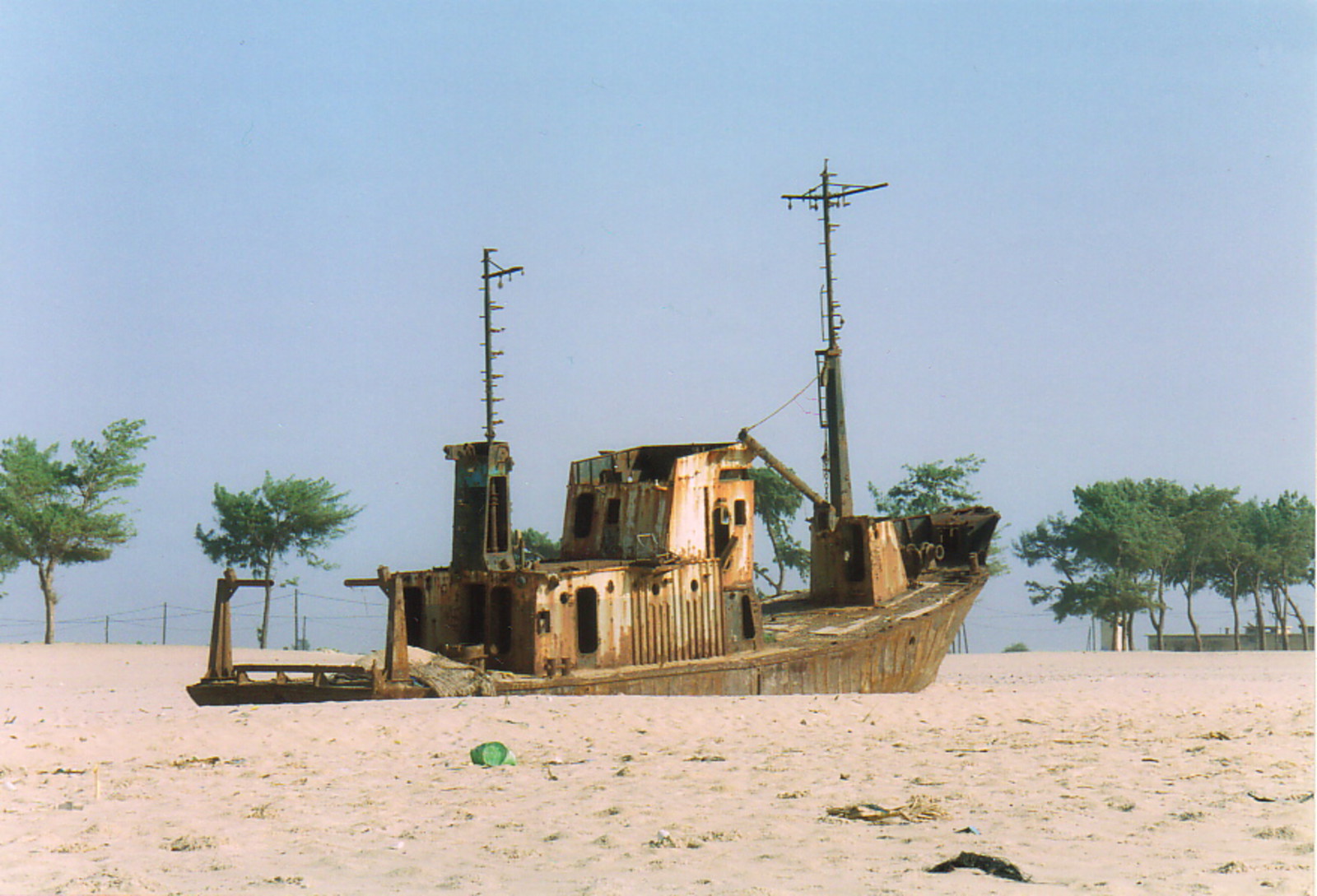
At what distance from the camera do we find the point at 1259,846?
5.82 meters

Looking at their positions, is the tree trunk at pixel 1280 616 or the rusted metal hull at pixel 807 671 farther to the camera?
the tree trunk at pixel 1280 616

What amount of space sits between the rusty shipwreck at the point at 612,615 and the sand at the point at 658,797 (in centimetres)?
107

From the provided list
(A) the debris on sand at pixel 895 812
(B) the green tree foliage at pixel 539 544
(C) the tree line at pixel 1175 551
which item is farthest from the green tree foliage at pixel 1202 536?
(A) the debris on sand at pixel 895 812

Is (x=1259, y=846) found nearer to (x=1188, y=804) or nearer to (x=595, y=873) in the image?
(x=1188, y=804)

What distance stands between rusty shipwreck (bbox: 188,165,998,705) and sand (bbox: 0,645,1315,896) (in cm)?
107

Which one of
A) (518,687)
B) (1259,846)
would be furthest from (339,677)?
(1259,846)

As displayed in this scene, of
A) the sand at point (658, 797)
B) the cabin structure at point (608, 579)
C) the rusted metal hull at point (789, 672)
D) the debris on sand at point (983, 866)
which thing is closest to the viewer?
the debris on sand at point (983, 866)

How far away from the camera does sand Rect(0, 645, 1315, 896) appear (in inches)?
222

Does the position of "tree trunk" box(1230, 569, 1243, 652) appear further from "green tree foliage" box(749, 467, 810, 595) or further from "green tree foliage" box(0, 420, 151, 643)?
"green tree foliage" box(0, 420, 151, 643)

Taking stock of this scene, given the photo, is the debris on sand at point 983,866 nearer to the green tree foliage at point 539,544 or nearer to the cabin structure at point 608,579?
the cabin structure at point 608,579

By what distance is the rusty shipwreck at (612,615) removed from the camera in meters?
14.2

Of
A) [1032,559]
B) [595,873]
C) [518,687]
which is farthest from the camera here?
[1032,559]

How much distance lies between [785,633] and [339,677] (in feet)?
23.9

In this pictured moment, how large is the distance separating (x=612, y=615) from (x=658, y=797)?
7570mm
